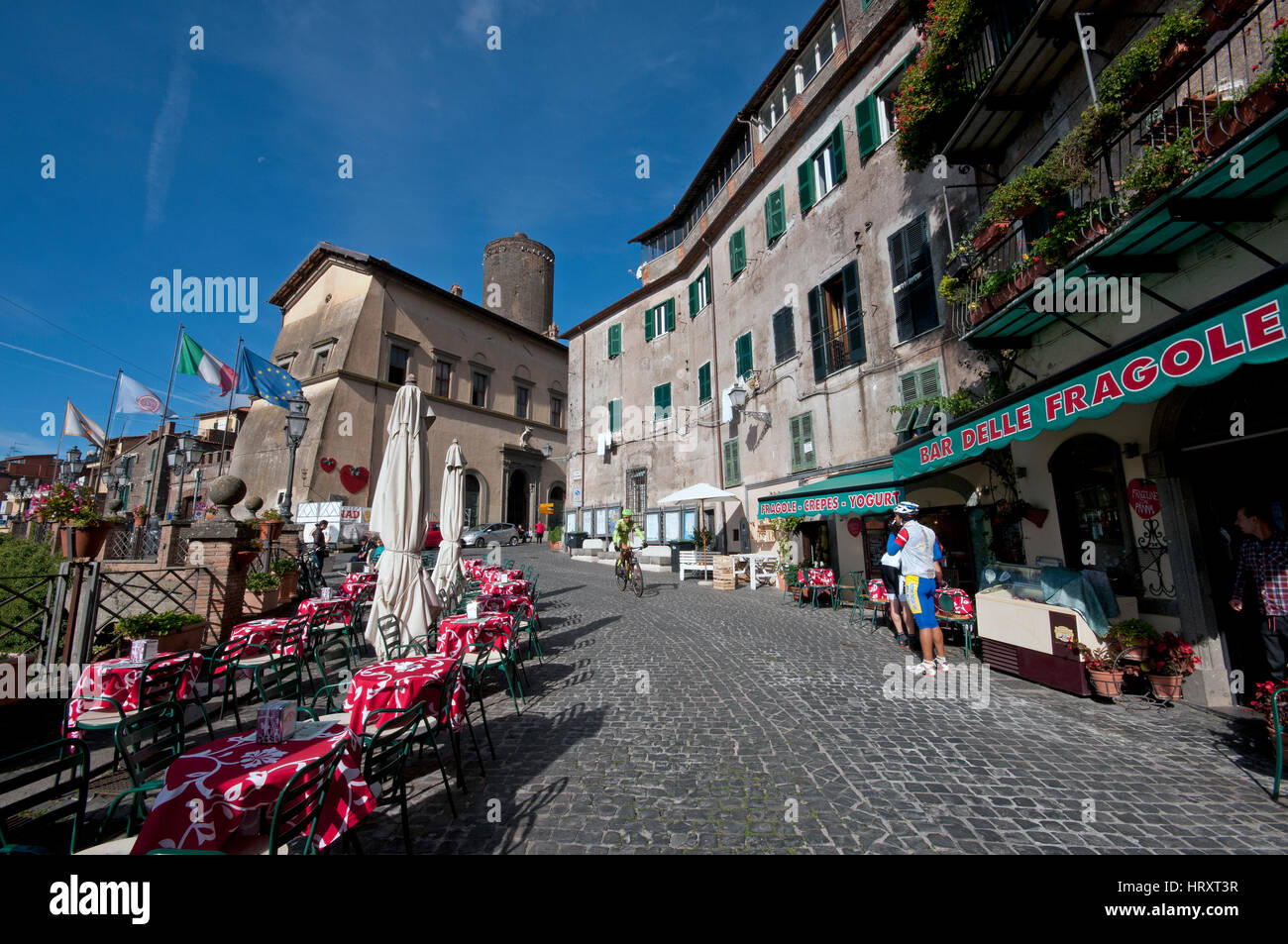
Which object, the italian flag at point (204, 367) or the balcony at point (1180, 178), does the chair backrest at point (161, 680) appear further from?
the italian flag at point (204, 367)

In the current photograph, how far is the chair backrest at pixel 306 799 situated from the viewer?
1.78 meters

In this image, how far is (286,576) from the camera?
9.11 meters

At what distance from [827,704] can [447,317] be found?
1172 inches

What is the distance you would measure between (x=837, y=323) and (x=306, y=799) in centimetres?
1321

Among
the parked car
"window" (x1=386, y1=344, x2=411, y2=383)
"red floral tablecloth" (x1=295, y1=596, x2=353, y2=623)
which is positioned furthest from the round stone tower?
"red floral tablecloth" (x1=295, y1=596, x2=353, y2=623)

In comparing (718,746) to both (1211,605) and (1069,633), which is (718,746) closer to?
(1069,633)

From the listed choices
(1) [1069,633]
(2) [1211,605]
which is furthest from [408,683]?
(2) [1211,605]

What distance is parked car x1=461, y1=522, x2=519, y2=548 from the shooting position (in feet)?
80.2

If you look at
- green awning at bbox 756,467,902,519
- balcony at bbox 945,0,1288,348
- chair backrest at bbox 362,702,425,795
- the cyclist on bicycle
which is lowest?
chair backrest at bbox 362,702,425,795

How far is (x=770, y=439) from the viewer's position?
14562 millimetres

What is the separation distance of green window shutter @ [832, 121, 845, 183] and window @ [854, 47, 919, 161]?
546 mm

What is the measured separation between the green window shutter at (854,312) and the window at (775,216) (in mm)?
3552

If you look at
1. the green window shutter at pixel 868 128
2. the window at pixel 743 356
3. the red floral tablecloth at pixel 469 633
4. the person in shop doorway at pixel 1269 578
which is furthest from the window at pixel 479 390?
the person in shop doorway at pixel 1269 578

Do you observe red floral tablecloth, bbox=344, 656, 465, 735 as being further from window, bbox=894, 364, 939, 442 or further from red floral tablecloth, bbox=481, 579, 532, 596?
window, bbox=894, 364, 939, 442
